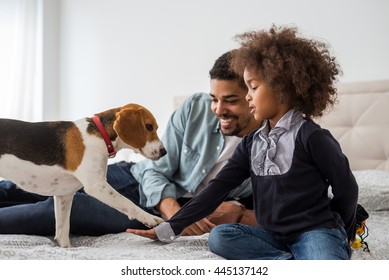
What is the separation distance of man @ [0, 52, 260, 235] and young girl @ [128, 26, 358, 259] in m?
0.16

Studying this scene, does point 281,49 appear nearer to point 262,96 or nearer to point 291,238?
point 262,96

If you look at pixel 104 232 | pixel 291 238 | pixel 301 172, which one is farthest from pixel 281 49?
pixel 104 232

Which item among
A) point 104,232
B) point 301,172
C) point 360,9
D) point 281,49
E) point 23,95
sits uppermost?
point 360,9

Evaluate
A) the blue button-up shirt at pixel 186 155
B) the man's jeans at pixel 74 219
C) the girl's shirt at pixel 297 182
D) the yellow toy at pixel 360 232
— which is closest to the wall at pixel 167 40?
the blue button-up shirt at pixel 186 155

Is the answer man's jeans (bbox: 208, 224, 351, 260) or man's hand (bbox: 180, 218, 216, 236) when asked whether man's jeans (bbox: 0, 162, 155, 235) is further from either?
man's jeans (bbox: 208, 224, 351, 260)

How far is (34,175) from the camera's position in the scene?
2.48ft

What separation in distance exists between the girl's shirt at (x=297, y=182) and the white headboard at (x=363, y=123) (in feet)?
1.63

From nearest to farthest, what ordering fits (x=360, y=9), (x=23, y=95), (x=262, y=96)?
1. (x=262, y=96)
2. (x=23, y=95)
3. (x=360, y=9)

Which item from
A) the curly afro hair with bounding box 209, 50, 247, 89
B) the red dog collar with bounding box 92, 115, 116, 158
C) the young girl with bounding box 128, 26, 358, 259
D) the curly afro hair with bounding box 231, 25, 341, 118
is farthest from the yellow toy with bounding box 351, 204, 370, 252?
the red dog collar with bounding box 92, 115, 116, 158

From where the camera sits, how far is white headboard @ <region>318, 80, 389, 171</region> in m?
→ 1.27

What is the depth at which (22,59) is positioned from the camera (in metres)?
0.95

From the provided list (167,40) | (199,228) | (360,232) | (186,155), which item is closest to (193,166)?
(186,155)
